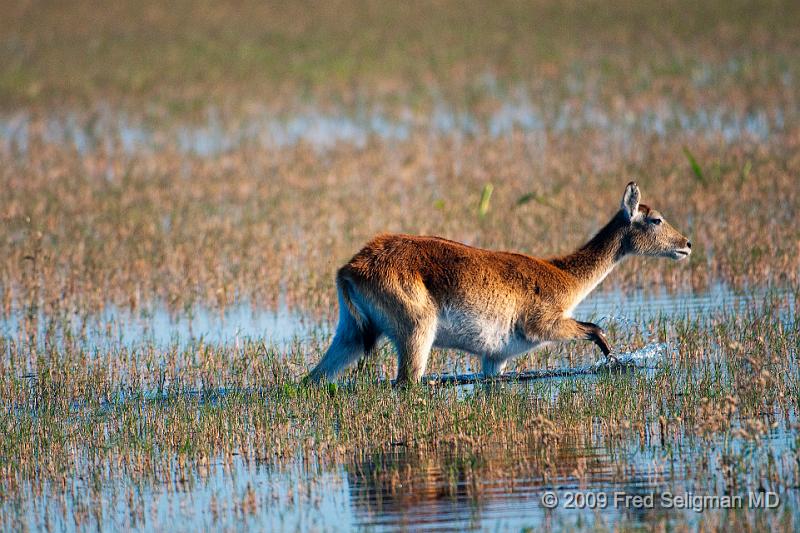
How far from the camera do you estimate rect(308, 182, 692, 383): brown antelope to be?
901 cm

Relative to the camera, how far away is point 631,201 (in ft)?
34.7

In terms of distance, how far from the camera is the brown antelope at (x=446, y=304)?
29.6 feet

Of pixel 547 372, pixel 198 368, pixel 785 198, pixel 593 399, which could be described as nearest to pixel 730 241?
pixel 785 198

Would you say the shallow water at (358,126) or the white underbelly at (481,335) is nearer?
the white underbelly at (481,335)

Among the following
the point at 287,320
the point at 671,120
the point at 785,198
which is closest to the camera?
the point at 287,320

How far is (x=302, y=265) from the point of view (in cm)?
1402

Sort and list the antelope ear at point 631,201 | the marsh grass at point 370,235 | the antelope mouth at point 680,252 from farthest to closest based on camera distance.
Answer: the antelope mouth at point 680,252, the antelope ear at point 631,201, the marsh grass at point 370,235

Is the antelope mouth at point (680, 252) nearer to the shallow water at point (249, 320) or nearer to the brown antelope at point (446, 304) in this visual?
the shallow water at point (249, 320)

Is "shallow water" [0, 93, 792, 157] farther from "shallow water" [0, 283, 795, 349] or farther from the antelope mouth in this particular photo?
the antelope mouth

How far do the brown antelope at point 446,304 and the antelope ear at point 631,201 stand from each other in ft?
2.67

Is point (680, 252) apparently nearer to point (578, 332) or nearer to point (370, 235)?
point (578, 332)

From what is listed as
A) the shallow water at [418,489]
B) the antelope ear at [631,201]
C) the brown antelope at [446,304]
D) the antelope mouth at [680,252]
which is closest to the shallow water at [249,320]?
the antelope mouth at [680,252]

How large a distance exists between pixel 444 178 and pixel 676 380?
9.99 m

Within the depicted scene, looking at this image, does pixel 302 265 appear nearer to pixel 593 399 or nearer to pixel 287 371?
pixel 287 371
